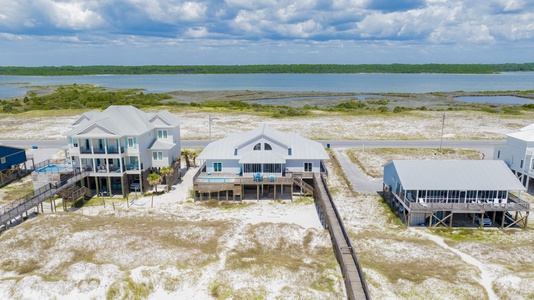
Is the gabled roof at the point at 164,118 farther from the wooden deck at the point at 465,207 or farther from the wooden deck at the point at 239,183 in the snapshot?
the wooden deck at the point at 465,207

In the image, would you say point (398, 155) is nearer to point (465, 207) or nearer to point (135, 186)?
point (465, 207)

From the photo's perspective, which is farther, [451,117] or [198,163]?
[451,117]

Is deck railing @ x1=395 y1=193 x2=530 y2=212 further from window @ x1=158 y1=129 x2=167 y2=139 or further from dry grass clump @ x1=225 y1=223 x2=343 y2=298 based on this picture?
window @ x1=158 y1=129 x2=167 y2=139

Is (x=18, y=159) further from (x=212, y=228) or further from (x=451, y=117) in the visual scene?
(x=451, y=117)

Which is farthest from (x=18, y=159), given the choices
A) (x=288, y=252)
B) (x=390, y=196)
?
(x=390, y=196)

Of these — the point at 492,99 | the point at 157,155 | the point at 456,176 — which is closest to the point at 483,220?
the point at 456,176
